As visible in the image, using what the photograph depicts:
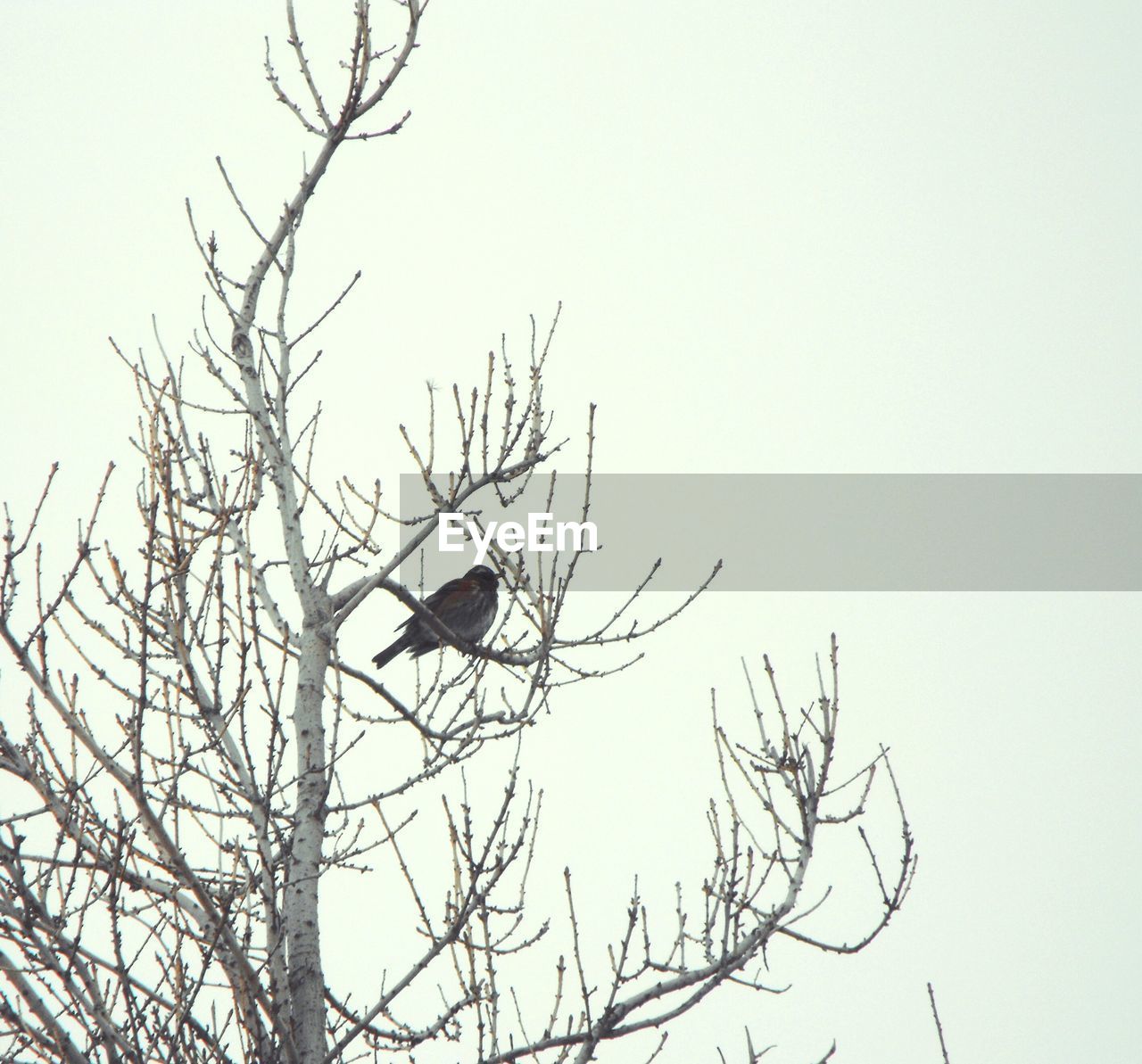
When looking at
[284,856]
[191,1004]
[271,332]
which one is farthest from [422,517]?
[191,1004]

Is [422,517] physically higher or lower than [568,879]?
higher

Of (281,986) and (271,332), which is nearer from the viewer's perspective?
(281,986)

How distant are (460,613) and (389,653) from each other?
677 mm

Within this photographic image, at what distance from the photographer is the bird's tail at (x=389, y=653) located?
392 inches

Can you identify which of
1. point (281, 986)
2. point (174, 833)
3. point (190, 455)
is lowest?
point (281, 986)

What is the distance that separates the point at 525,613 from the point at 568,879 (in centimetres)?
104

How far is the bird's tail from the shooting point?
995 cm

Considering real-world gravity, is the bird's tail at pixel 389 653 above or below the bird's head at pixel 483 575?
below

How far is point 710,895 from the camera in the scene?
478cm

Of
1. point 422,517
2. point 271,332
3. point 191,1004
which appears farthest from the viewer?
point 271,332

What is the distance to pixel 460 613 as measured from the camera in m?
10.3

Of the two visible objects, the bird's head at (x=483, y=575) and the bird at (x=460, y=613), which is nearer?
the bird at (x=460, y=613)

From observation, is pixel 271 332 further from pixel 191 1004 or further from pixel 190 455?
pixel 191 1004

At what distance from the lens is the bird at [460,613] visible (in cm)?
980
